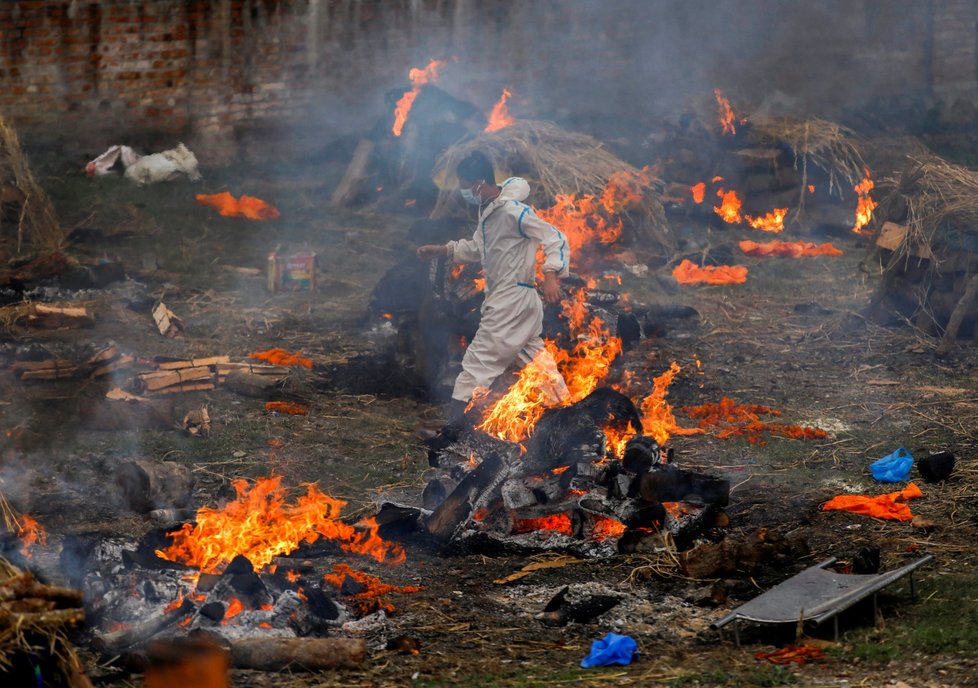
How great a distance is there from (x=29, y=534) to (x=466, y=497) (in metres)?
2.63

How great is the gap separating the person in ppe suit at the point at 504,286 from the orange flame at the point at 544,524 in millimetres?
1847

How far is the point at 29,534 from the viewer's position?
680cm

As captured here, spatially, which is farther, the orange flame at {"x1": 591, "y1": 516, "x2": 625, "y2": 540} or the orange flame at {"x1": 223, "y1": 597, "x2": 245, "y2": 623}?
the orange flame at {"x1": 591, "y1": 516, "x2": 625, "y2": 540}

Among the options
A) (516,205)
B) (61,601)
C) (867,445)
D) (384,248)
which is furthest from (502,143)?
(61,601)

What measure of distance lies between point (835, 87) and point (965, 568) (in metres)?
14.0

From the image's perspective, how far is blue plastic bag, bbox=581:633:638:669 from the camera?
5.61 metres

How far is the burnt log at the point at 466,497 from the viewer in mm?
7363

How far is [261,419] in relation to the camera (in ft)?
31.1

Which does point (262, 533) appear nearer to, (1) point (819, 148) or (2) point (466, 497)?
(2) point (466, 497)

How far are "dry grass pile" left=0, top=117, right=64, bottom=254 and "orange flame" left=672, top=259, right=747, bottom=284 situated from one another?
717 cm

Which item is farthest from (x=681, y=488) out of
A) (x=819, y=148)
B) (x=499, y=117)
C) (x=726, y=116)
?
(x=726, y=116)

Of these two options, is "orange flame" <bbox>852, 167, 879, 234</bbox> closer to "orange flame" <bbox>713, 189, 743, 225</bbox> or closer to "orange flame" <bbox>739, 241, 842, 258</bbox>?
"orange flame" <bbox>739, 241, 842, 258</bbox>

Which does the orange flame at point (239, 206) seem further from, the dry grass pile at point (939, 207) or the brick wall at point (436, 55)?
the dry grass pile at point (939, 207)

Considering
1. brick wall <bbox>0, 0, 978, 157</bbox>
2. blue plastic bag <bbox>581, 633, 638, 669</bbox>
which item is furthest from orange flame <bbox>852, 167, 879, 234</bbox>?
blue plastic bag <bbox>581, 633, 638, 669</bbox>
